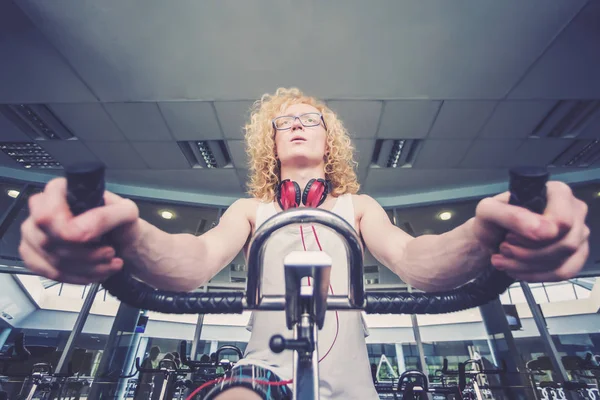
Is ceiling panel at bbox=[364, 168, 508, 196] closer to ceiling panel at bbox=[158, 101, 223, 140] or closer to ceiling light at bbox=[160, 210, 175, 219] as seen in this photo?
ceiling panel at bbox=[158, 101, 223, 140]

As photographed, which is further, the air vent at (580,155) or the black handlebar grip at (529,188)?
the air vent at (580,155)

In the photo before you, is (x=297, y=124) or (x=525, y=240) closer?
(x=525, y=240)

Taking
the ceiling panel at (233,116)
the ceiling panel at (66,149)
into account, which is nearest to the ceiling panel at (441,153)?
the ceiling panel at (233,116)

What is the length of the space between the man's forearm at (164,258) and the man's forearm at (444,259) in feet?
1.77

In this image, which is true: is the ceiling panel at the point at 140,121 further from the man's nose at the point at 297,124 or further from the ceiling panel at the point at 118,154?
the man's nose at the point at 297,124

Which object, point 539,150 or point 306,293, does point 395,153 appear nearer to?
point 539,150

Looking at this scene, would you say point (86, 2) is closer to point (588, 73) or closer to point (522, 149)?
point (588, 73)

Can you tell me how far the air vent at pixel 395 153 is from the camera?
409 cm

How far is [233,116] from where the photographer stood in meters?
3.62

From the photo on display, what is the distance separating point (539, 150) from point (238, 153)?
13.8 feet

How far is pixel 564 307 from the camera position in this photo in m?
11.8

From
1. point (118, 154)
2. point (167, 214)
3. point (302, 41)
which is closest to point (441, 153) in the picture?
point (302, 41)

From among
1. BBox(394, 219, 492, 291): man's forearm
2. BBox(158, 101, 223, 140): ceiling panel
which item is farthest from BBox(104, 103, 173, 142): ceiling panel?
BBox(394, 219, 492, 291): man's forearm

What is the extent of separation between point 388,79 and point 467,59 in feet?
2.43
